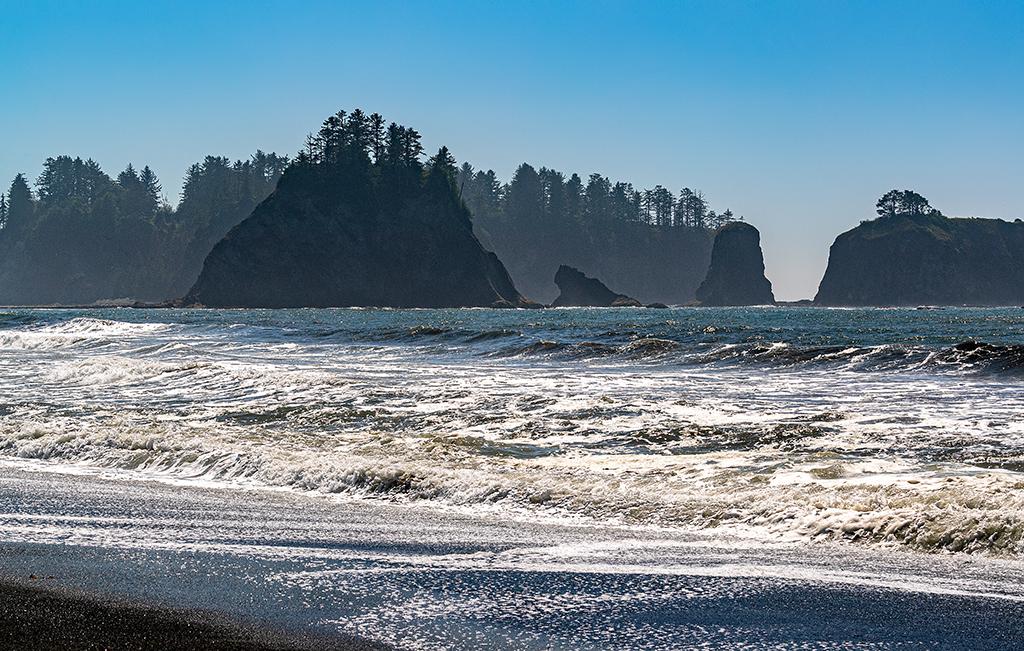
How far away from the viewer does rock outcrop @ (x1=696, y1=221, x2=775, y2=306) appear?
555 ft

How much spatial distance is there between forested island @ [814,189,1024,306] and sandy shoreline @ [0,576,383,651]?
571 feet

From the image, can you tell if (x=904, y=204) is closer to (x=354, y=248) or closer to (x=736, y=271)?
(x=736, y=271)

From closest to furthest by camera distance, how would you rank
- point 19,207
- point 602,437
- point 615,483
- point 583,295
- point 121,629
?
1. point 121,629
2. point 615,483
3. point 602,437
4. point 583,295
5. point 19,207

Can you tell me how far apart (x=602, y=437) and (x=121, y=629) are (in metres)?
7.30

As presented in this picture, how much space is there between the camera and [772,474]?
8.01 metres

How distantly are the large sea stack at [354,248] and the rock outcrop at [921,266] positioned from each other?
7901cm

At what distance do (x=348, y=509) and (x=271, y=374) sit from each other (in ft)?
38.3

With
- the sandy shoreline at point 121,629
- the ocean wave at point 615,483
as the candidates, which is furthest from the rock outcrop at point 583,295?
the sandy shoreline at point 121,629

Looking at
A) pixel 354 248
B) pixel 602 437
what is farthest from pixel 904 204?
pixel 602 437

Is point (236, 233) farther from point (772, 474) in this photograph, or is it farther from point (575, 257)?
point (772, 474)

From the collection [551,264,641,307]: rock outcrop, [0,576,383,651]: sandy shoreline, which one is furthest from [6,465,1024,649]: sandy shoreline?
[551,264,641,307]: rock outcrop

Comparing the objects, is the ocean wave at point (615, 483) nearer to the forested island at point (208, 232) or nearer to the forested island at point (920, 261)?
the forested island at point (208, 232)

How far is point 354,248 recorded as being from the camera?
11694 centimetres

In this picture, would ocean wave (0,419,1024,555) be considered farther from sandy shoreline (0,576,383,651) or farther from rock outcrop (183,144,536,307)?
rock outcrop (183,144,536,307)
